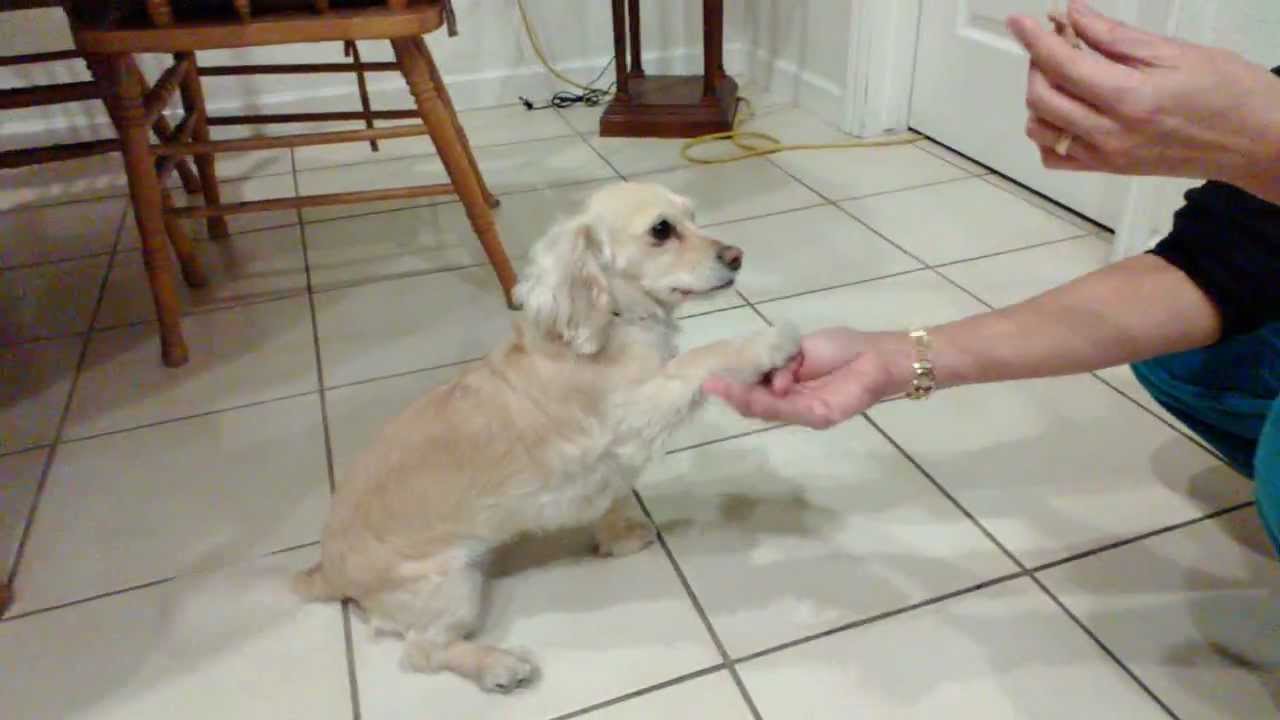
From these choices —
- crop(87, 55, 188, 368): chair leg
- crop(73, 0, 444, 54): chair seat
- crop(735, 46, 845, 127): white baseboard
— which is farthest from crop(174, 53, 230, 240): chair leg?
crop(735, 46, 845, 127): white baseboard

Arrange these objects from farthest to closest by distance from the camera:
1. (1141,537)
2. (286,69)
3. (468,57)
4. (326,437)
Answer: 1. (468,57)
2. (286,69)
3. (326,437)
4. (1141,537)

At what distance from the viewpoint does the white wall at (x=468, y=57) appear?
2.59 metres

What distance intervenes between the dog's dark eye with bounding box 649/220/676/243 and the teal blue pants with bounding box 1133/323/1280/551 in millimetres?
609

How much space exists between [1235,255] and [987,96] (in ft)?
4.53

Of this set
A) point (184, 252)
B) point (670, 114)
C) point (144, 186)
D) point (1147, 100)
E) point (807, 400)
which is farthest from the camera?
point (670, 114)

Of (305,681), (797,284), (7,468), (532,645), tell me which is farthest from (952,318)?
(7,468)

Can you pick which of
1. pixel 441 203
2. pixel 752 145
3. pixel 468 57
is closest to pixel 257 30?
A: pixel 441 203

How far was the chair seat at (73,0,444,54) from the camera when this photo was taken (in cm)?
143

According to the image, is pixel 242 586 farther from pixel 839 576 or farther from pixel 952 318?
pixel 952 318

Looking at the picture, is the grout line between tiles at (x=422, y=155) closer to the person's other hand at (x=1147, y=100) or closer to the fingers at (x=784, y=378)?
the fingers at (x=784, y=378)

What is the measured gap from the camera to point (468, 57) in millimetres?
2896

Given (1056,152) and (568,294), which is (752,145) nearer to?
(568,294)

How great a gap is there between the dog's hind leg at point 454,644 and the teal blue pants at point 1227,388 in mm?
822

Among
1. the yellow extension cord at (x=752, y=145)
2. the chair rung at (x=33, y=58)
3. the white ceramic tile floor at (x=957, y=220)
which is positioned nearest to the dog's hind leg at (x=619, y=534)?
the white ceramic tile floor at (x=957, y=220)
